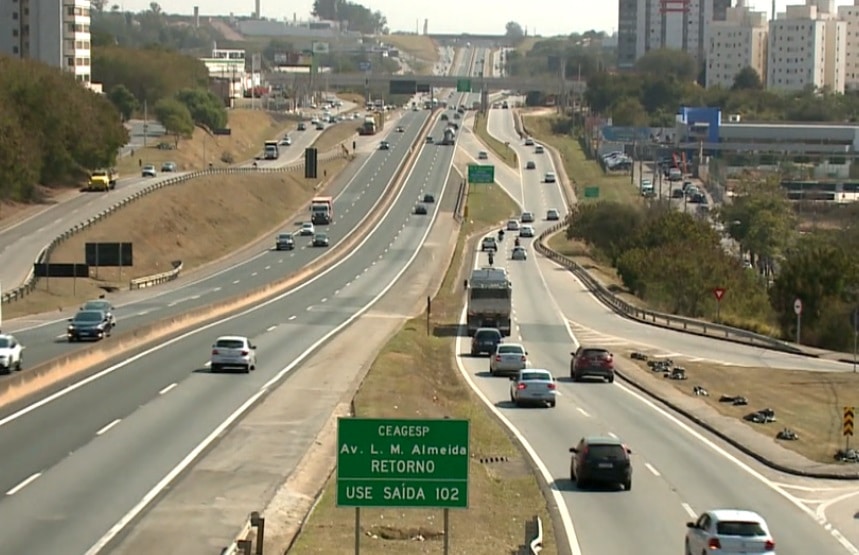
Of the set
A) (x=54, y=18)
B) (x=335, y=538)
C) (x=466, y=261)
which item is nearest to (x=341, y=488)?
(x=335, y=538)

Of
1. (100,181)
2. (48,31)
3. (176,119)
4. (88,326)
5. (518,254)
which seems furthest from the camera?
(48,31)

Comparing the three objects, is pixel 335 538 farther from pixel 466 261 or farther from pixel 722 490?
pixel 466 261

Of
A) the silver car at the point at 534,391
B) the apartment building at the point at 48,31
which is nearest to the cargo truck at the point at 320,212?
the apartment building at the point at 48,31

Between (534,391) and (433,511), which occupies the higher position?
(433,511)

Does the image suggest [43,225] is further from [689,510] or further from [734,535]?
[734,535]

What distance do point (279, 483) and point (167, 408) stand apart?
1152cm

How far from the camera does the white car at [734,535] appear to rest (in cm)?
2531

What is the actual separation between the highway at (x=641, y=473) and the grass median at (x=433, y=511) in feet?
2.61

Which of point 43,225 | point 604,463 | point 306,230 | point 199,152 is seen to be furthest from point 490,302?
point 199,152

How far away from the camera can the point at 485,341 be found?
2640 inches

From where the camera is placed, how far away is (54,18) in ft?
558

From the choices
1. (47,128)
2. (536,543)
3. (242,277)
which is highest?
(47,128)

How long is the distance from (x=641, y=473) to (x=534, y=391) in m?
12.9

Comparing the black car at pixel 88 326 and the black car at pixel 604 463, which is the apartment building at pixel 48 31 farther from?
the black car at pixel 604 463
